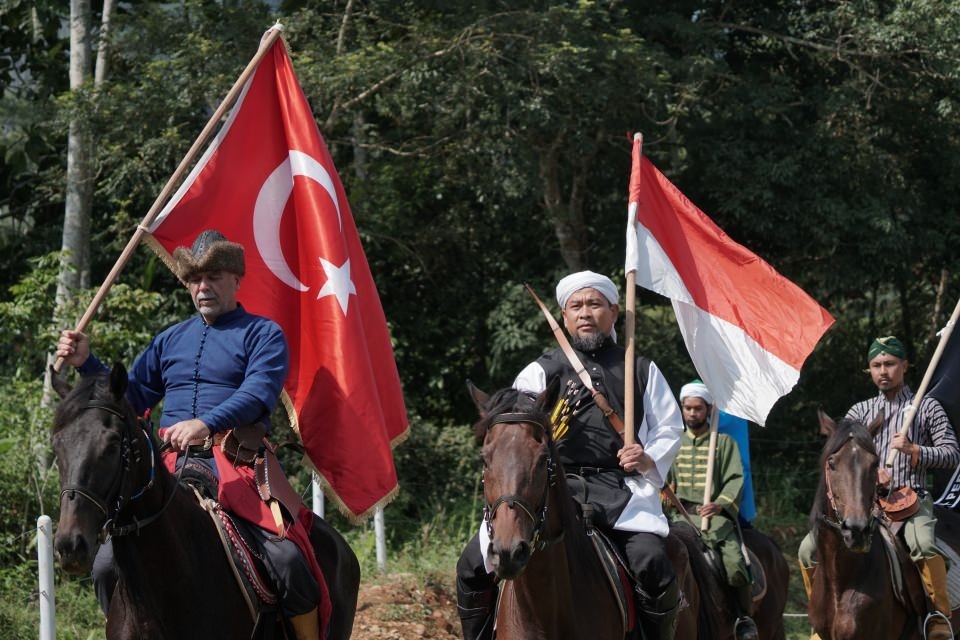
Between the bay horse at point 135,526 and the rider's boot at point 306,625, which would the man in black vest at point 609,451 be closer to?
the rider's boot at point 306,625

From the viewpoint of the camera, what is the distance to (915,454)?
8953 millimetres

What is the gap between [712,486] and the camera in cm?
936

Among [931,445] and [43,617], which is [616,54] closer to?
[931,445]

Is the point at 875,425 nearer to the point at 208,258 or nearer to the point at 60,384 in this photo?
the point at 208,258

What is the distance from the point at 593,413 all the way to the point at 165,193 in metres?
2.44

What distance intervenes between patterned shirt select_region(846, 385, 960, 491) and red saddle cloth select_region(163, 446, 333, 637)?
4619 mm

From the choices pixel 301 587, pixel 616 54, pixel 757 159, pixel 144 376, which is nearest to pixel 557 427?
pixel 301 587

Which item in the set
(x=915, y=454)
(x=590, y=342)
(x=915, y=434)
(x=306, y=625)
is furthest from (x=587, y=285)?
Answer: (x=915, y=434)

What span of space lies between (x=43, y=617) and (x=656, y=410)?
3.94 m

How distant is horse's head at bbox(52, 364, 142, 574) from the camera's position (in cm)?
474

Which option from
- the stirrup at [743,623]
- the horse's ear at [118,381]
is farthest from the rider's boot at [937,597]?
the horse's ear at [118,381]

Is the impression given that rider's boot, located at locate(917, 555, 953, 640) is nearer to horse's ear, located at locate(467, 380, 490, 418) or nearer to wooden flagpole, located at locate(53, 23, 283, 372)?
horse's ear, located at locate(467, 380, 490, 418)

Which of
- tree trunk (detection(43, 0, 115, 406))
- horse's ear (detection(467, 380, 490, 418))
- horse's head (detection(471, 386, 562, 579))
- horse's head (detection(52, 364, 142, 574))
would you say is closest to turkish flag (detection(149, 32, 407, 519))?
horse's ear (detection(467, 380, 490, 418))

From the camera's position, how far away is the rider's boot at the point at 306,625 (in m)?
5.96
